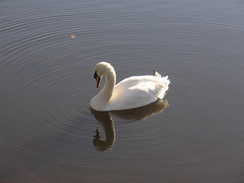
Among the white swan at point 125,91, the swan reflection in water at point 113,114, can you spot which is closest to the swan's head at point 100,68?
the white swan at point 125,91

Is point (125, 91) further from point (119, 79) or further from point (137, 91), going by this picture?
point (119, 79)

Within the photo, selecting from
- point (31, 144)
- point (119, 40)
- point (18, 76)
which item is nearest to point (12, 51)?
point (18, 76)

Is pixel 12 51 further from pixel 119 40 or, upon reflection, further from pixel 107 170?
pixel 107 170

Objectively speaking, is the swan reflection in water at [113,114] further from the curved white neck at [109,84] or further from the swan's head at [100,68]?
the swan's head at [100,68]

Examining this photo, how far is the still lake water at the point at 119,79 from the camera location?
344 inches

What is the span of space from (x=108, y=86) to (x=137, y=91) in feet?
2.10

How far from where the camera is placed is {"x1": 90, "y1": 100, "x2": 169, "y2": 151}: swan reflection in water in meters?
9.52

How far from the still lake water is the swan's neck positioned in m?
0.36

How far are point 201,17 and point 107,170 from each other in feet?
25.3

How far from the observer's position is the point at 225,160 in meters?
8.84

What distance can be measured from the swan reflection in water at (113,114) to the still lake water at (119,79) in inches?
0.8

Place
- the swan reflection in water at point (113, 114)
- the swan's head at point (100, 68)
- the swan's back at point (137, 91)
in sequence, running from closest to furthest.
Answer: the swan reflection in water at point (113, 114) → the swan's head at point (100, 68) → the swan's back at point (137, 91)

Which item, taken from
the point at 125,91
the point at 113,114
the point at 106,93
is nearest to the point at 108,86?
the point at 106,93

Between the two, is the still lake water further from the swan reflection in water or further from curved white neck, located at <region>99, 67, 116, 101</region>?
curved white neck, located at <region>99, 67, 116, 101</region>
